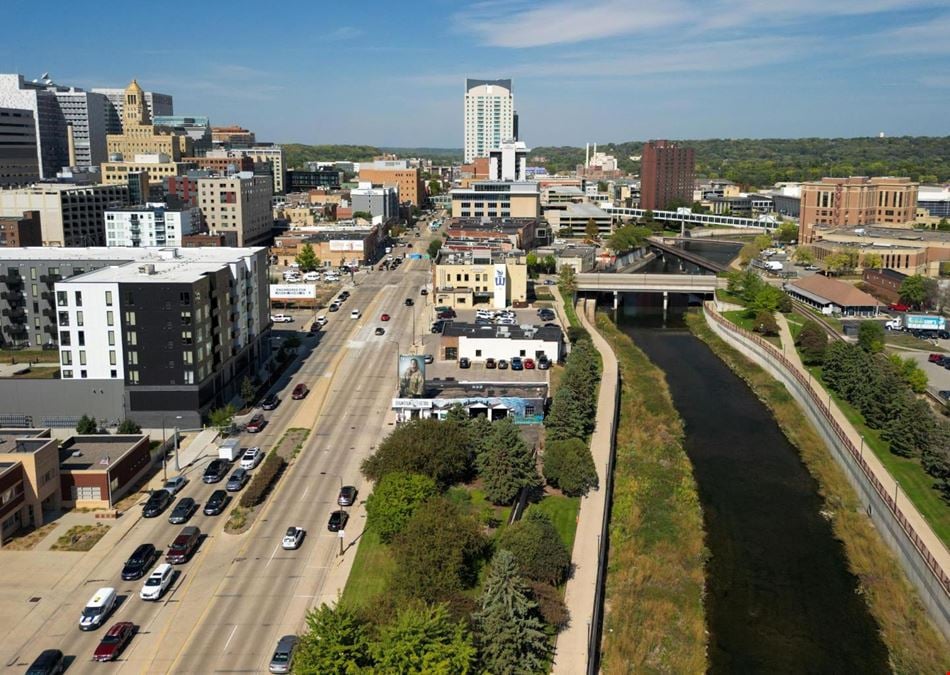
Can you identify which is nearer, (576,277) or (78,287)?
(78,287)

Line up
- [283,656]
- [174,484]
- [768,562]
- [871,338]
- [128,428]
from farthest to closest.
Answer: [871,338]
[128,428]
[174,484]
[768,562]
[283,656]

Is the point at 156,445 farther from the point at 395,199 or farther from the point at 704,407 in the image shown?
the point at 395,199

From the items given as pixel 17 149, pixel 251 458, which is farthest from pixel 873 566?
pixel 17 149

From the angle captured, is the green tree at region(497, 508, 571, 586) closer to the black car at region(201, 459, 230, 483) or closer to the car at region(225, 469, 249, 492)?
the car at region(225, 469, 249, 492)

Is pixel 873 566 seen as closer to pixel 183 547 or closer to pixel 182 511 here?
pixel 183 547

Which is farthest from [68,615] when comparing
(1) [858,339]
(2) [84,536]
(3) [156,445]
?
(1) [858,339]

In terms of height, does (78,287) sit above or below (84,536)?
above
